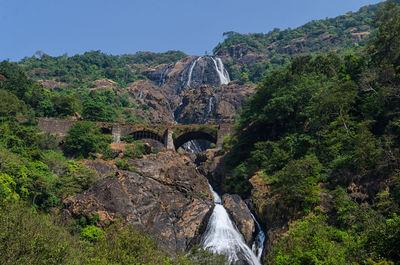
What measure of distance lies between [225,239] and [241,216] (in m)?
3.32

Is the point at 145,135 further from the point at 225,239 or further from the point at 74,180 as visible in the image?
the point at 225,239

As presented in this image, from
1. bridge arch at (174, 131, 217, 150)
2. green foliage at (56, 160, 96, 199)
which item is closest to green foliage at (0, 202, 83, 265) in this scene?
green foliage at (56, 160, 96, 199)

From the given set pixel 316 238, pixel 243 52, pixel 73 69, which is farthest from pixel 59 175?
pixel 243 52

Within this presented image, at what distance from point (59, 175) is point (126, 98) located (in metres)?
63.5

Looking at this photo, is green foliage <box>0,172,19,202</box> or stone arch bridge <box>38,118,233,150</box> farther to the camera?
stone arch bridge <box>38,118,233,150</box>

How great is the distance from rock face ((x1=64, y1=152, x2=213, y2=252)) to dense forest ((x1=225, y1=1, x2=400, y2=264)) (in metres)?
6.55

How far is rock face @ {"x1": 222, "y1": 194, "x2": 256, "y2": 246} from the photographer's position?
27.9 metres

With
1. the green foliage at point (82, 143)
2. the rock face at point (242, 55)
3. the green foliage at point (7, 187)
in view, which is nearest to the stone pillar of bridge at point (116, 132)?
the green foliage at point (82, 143)

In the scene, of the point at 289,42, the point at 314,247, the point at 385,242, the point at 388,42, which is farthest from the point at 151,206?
the point at 289,42

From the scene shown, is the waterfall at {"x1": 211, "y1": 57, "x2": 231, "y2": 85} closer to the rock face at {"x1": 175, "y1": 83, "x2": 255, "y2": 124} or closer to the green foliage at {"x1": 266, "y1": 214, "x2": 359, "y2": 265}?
the rock face at {"x1": 175, "y1": 83, "x2": 255, "y2": 124}

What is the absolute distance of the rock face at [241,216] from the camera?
91.5 feet

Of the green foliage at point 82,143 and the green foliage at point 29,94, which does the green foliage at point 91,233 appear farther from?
the green foliage at point 29,94

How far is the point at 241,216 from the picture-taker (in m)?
29.3

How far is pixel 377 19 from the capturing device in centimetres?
3544
